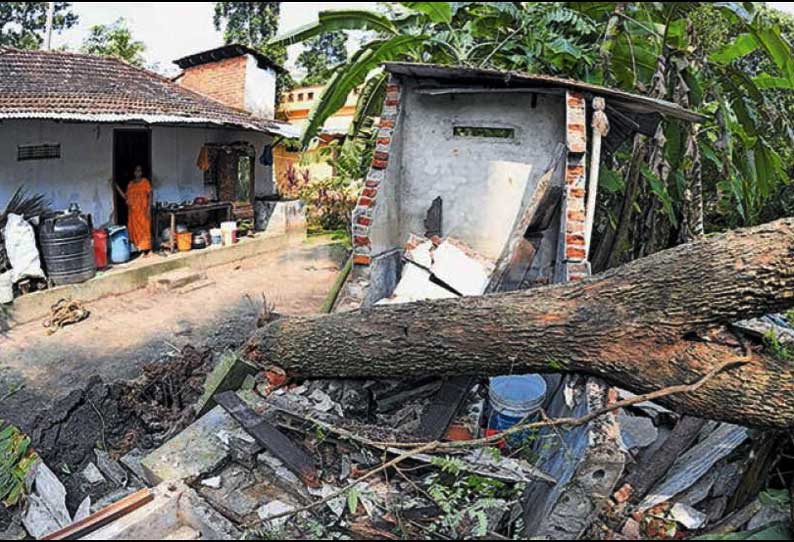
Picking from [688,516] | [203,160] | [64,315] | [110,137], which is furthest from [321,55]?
[688,516]

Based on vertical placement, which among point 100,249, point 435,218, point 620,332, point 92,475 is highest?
point 435,218

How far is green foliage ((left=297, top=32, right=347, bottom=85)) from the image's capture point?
24.7m

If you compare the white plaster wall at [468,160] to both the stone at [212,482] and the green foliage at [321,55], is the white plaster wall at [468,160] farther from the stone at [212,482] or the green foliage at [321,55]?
the green foliage at [321,55]

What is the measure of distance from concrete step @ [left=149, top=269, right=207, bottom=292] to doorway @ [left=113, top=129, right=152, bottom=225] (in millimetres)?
1564

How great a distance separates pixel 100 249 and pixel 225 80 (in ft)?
23.7

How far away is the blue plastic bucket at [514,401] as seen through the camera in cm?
397

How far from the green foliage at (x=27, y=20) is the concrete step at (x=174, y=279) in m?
21.7

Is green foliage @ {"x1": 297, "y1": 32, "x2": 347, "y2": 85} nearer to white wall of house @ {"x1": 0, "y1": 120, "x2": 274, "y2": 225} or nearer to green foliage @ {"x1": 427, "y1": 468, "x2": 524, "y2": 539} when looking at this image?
white wall of house @ {"x1": 0, "y1": 120, "x2": 274, "y2": 225}

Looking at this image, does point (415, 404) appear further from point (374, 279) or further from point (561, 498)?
point (374, 279)

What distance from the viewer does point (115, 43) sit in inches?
816

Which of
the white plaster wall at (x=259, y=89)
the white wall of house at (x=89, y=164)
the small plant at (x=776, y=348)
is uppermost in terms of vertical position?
the white plaster wall at (x=259, y=89)

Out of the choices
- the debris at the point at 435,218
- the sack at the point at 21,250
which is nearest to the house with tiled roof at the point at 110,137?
the sack at the point at 21,250

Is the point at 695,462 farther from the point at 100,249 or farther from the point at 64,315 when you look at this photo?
the point at 100,249

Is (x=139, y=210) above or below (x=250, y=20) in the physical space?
below
